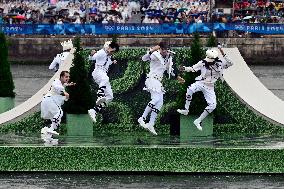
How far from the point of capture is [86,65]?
3036cm

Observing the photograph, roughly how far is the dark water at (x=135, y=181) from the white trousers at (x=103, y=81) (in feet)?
13.5

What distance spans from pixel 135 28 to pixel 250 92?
37605 mm

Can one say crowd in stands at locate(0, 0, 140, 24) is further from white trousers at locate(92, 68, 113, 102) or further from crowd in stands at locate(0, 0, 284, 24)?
white trousers at locate(92, 68, 113, 102)

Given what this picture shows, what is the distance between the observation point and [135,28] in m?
67.1

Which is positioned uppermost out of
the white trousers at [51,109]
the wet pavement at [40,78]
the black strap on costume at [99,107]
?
the white trousers at [51,109]

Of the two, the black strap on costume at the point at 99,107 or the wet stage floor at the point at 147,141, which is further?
the black strap on costume at the point at 99,107

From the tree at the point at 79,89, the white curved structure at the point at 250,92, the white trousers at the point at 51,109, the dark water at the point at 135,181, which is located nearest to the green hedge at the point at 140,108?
the white curved structure at the point at 250,92

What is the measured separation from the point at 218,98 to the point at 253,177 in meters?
4.52

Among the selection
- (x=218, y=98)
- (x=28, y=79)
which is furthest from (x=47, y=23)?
(x=218, y=98)

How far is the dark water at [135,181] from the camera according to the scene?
79.1ft

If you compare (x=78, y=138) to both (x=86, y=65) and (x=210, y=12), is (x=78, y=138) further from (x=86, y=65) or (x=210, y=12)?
(x=210, y=12)

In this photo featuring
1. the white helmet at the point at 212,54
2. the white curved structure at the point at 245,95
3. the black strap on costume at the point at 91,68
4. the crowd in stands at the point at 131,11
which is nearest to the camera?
the white helmet at the point at 212,54

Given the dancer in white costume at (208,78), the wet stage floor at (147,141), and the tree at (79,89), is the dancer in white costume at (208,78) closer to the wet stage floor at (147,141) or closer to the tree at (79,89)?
the wet stage floor at (147,141)

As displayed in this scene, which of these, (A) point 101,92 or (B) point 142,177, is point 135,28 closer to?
(A) point 101,92
